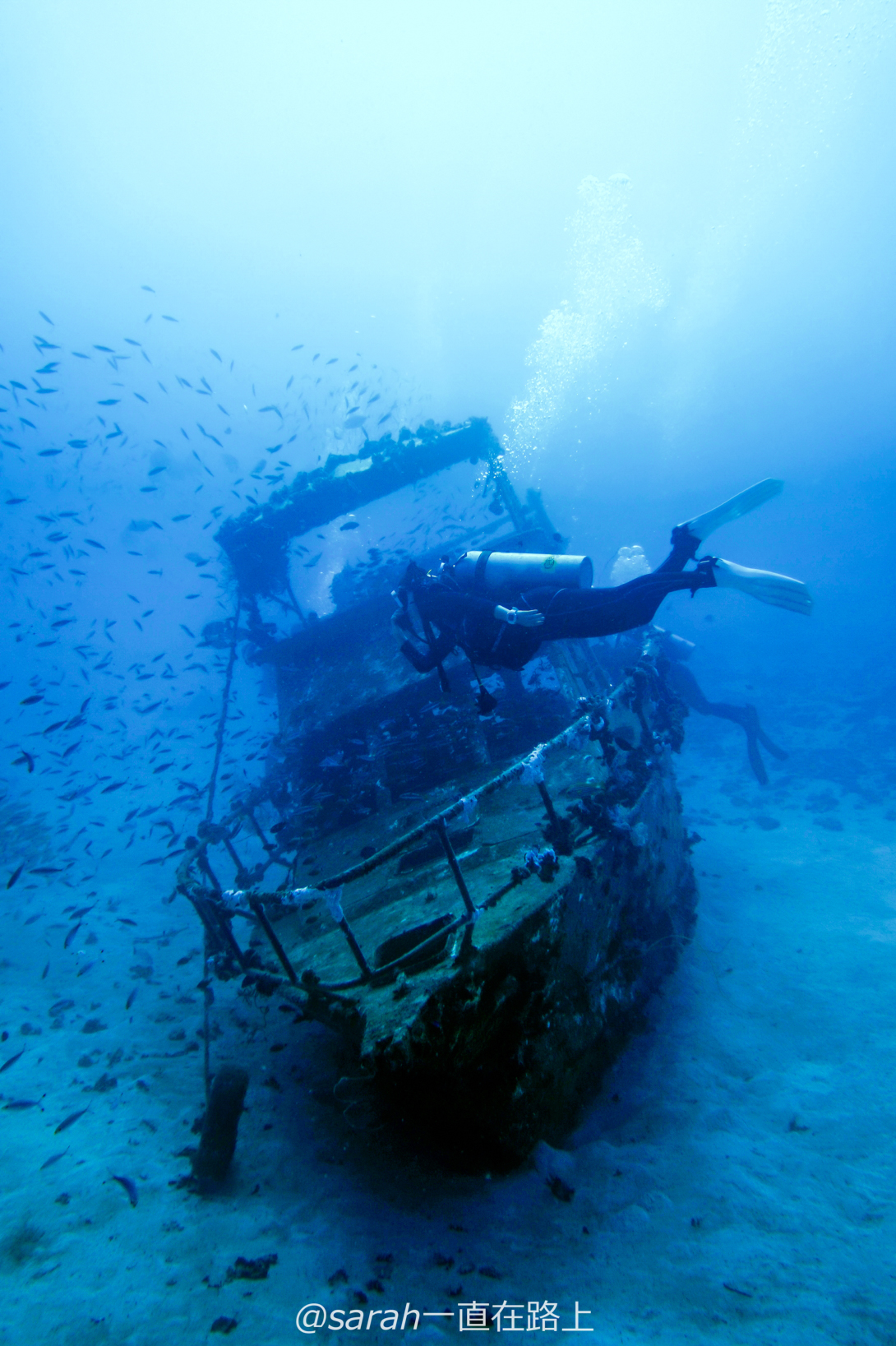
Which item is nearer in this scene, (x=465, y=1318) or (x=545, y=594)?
(x=465, y=1318)

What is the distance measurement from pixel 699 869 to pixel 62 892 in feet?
55.6

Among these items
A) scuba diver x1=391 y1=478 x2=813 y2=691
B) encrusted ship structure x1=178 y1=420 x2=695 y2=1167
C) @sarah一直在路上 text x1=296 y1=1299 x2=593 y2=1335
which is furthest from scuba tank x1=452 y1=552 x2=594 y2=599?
@sarah一直在路上 text x1=296 y1=1299 x2=593 y2=1335

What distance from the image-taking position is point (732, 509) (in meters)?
5.55

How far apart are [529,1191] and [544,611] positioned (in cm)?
442

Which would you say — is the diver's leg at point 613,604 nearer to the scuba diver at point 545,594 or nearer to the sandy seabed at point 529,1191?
the scuba diver at point 545,594

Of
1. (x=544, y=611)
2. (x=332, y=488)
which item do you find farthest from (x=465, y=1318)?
(x=332, y=488)

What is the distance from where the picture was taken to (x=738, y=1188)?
3.42 metres

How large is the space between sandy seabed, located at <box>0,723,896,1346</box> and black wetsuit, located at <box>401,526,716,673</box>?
12.0 ft

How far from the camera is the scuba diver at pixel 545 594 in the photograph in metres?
5.11

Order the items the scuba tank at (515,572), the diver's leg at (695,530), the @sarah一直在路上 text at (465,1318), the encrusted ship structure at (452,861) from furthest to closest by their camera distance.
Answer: the scuba tank at (515,572)
the diver's leg at (695,530)
the encrusted ship structure at (452,861)
the @sarah一直在路上 text at (465,1318)

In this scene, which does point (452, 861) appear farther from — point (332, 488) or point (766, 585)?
point (332, 488)

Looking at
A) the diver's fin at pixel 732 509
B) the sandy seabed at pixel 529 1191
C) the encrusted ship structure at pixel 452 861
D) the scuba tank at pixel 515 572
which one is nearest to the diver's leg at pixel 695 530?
the diver's fin at pixel 732 509

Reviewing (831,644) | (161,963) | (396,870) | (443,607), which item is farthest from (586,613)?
(831,644)

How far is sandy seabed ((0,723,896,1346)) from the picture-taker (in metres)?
2.83
